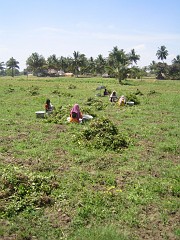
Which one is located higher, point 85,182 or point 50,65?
point 50,65

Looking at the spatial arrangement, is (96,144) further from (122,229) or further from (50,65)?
(50,65)

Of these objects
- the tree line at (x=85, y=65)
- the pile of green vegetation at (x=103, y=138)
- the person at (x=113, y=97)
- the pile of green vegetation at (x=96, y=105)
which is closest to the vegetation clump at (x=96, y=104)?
the pile of green vegetation at (x=96, y=105)

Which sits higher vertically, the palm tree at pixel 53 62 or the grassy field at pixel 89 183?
the palm tree at pixel 53 62

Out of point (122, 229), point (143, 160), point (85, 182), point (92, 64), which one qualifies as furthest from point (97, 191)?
point (92, 64)

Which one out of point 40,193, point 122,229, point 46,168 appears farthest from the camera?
point 46,168

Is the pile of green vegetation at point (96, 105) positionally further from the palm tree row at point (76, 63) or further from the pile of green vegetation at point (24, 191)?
the palm tree row at point (76, 63)

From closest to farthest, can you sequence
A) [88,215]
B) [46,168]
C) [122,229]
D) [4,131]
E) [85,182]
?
[122,229]
[88,215]
[85,182]
[46,168]
[4,131]

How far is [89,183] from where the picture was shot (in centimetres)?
715

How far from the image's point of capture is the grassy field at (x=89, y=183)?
17.5ft

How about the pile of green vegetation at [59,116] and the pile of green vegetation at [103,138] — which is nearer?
the pile of green vegetation at [103,138]

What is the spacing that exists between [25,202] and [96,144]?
459 centimetres

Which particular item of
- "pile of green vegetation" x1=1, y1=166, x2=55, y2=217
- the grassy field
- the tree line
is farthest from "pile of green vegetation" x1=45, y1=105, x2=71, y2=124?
the tree line

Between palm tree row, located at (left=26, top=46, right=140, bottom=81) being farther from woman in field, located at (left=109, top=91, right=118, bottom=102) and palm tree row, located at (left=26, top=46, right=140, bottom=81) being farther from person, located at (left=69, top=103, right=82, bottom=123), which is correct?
person, located at (left=69, top=103, right=82, bottom=123)

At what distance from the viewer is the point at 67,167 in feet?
26.9
